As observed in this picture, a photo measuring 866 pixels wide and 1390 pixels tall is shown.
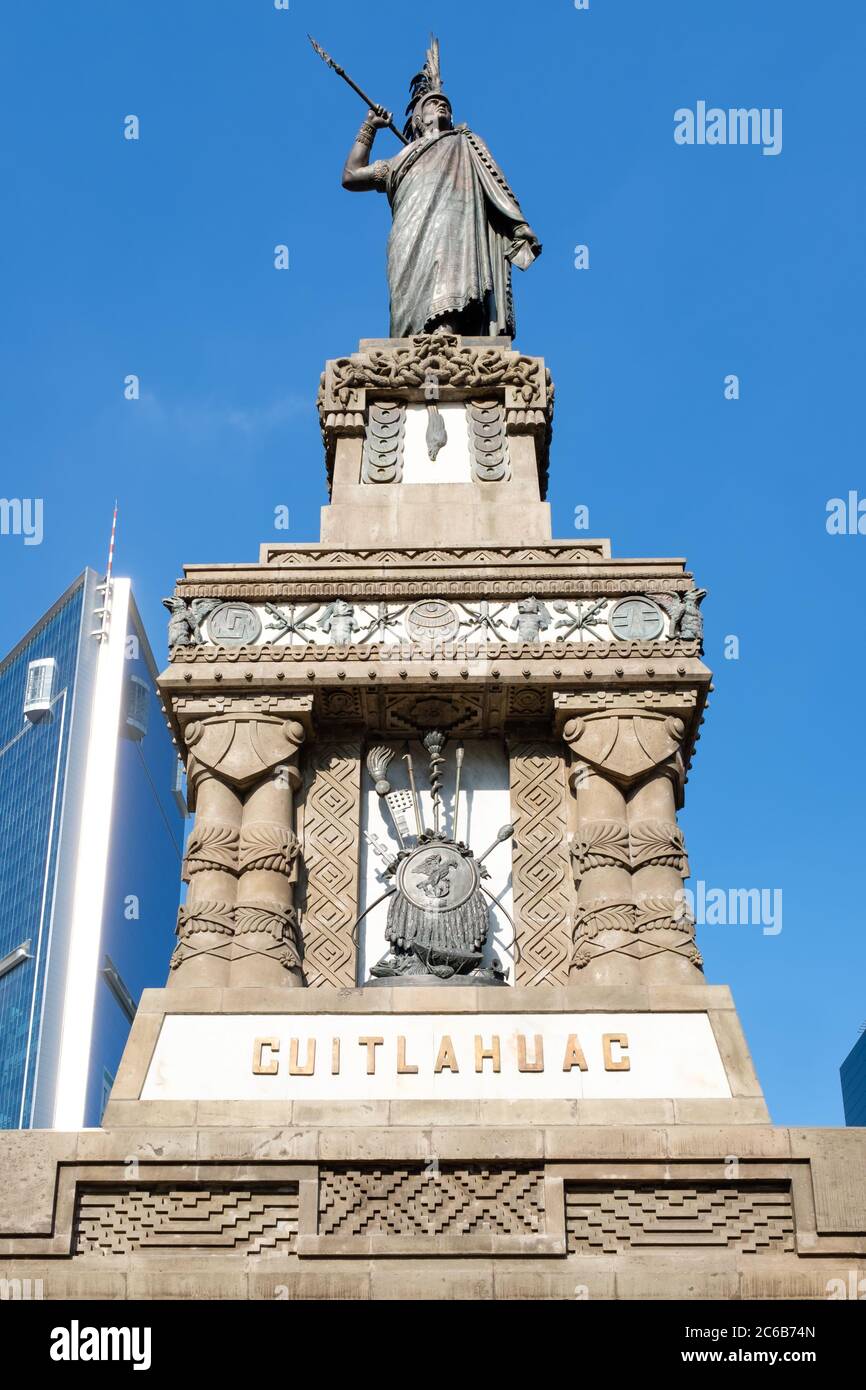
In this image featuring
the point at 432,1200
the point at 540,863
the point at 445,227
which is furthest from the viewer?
the point at 445,227

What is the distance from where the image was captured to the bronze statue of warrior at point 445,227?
25.0 meters

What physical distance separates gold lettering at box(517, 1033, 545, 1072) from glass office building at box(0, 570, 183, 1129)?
222 feet

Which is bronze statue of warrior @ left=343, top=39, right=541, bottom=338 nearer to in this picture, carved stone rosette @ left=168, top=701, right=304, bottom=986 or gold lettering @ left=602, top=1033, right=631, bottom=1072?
carved stone rosette @ left=168, top=701, right=304, bottom=986

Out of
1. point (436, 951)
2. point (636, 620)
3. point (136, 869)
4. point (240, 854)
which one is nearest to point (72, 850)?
point (136, 869)

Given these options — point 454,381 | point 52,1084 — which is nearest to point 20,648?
point 52,1084

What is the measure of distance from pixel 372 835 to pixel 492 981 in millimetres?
2473

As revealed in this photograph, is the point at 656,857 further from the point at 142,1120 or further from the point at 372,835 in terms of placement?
the point at 142,1120

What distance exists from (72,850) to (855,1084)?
128ft

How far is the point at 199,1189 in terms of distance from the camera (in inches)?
627

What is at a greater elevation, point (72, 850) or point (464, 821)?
point (72, 850)

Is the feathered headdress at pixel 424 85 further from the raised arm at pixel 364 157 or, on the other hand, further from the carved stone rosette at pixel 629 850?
the carved stone rosette at pixel 629 850

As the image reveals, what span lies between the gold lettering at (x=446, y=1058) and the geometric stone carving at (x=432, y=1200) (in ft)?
3.53

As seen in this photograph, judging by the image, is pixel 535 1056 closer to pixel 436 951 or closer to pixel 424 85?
pixel 436 951

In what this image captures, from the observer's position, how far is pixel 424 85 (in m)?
27.9
